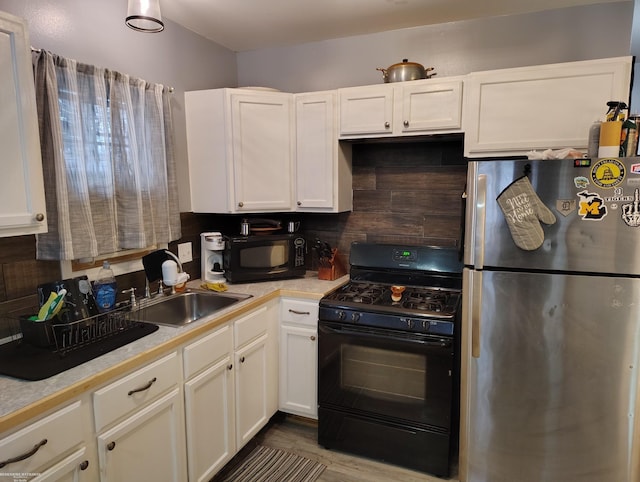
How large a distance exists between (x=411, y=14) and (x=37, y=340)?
8.34 feet

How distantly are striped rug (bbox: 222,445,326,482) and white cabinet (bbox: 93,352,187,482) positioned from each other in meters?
0.48

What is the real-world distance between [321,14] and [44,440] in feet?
8.07

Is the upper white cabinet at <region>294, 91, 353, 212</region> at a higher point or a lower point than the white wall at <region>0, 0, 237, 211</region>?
lower

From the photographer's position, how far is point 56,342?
5.16ft

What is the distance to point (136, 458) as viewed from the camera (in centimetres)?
160

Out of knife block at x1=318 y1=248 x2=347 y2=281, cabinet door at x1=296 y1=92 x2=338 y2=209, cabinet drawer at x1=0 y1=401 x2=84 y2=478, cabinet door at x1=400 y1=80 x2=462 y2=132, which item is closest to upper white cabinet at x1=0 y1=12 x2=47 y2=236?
cabinet drawer at x1=0 y1=401 x2=84 y2=478

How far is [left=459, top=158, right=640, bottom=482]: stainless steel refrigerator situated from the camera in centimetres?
173

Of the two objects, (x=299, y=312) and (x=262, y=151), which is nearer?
(x=299, y=312)

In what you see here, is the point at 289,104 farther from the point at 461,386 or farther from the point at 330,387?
the point at 461,386

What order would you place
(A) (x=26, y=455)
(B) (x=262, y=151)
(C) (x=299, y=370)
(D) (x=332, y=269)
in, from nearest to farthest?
(A) (x=26, y=455)
(C) (x=299, y=370)
(B) (x=262, y=151)
(D) (x=332, y=269)

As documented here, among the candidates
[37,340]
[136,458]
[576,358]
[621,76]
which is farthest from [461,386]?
[37,340]

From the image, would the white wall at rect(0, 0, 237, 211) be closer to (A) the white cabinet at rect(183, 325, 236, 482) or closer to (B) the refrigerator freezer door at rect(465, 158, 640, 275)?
(A) the white cabinet at rect(183, 325, 236, 482)

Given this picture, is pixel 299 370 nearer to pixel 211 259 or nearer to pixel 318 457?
pixel 318 457

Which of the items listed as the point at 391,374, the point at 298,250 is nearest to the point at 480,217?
the point at 391,374
